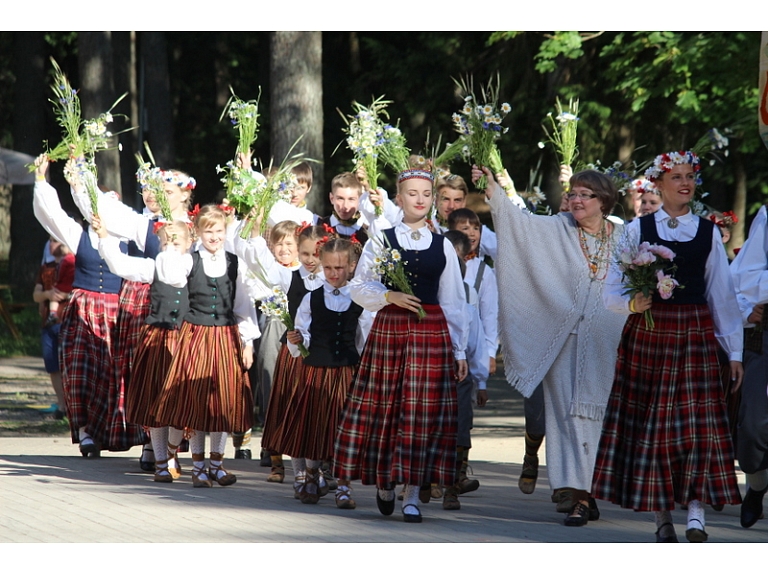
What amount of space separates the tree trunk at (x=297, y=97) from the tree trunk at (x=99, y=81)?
5.52 meters

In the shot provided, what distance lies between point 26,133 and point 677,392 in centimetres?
1919

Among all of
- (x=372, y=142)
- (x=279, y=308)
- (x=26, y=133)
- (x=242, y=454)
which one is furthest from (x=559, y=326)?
(x=26, y=133)

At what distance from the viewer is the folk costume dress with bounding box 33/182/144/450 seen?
848cm

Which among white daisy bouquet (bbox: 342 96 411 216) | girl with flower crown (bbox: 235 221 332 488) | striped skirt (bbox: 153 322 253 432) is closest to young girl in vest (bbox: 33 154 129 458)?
striped skirt (bbox: 153 322 253 432)

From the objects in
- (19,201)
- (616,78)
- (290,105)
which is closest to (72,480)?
(290,105)

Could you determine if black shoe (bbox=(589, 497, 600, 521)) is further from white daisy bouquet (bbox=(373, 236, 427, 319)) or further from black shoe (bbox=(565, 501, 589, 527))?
white daisy bouquet (bbox=(373, 236, 427, 319))

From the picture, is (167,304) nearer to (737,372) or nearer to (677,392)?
(677,392)

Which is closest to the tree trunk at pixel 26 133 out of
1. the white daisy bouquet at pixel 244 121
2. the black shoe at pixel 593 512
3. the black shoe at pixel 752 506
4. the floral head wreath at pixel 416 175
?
the white daisy bouquet at pixel 244 121

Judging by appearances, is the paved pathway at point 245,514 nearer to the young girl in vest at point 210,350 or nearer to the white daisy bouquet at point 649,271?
the young girl in vest at point 210,350

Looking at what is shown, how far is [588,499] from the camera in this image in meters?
6.49

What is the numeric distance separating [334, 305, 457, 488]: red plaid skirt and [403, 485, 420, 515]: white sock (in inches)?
3.3

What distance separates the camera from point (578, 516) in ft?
20.8

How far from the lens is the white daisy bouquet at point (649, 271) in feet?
18.6
